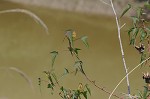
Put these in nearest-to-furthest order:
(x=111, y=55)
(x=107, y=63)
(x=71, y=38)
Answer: (x=71, y=38) → (x=107, y=63) → (x=111, y=55)

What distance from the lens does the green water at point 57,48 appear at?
14.0ft

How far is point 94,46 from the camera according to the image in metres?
6.52

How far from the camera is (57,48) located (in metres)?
5.98

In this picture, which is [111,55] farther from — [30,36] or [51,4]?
[51,4]

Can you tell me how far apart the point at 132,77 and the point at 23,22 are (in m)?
2.80

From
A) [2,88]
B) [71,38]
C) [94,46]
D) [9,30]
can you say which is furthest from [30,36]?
[71,38]

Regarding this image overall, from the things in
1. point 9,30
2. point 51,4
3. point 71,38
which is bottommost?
point 71,38

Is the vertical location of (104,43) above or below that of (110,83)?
above

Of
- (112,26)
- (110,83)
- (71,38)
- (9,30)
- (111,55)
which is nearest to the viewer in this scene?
(71,38)

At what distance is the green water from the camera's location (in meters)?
4.26

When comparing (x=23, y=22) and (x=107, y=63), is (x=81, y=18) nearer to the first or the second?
(x=23, y=22)

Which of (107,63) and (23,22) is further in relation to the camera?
(23,22)

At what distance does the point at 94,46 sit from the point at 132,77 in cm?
171

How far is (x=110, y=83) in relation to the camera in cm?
474
